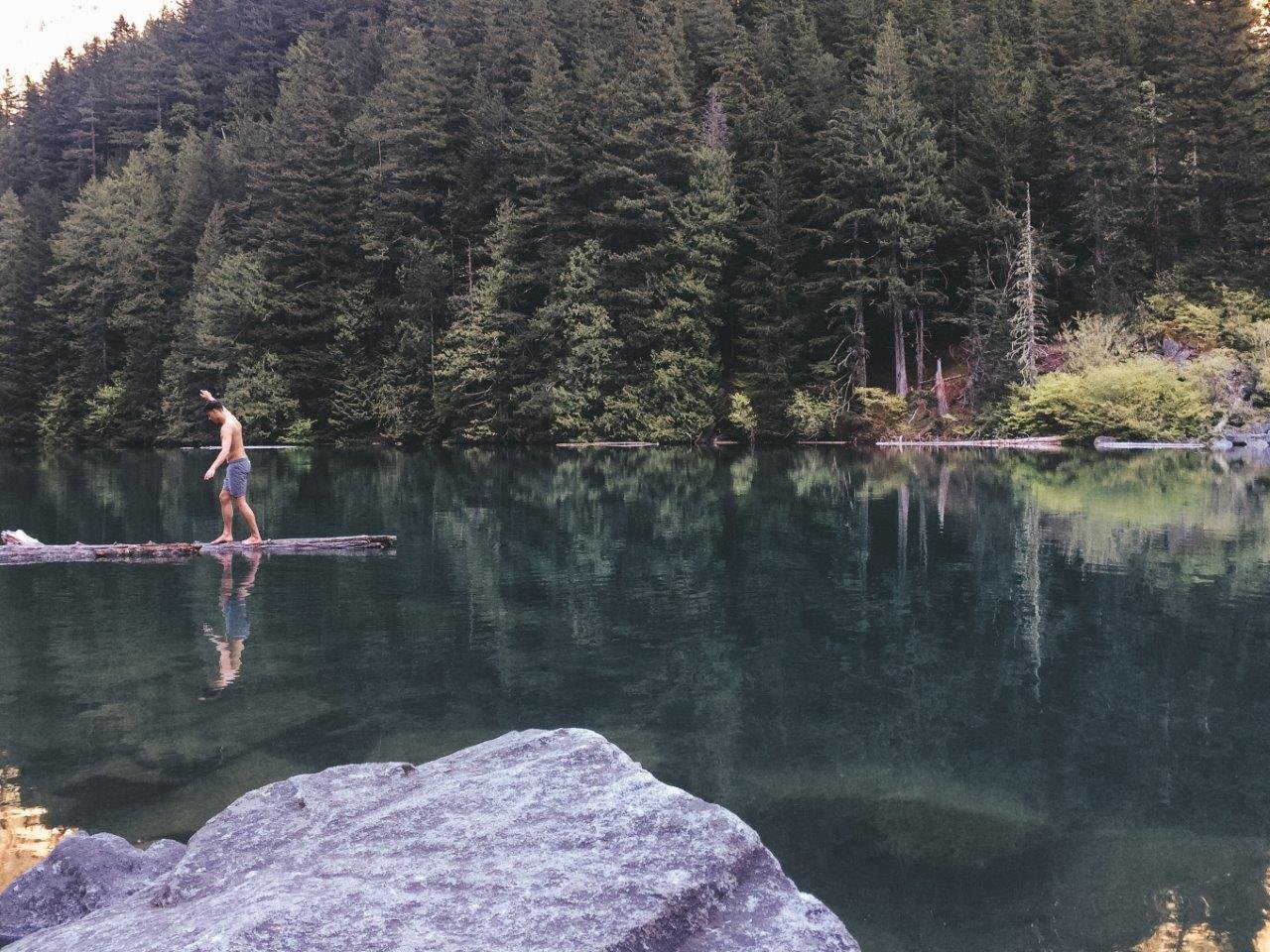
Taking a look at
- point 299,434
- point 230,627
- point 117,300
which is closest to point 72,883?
point 230,627

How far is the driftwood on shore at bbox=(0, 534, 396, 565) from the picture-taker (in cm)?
1227

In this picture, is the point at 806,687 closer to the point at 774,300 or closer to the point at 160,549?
the point at 160,549

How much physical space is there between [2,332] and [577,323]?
120ft

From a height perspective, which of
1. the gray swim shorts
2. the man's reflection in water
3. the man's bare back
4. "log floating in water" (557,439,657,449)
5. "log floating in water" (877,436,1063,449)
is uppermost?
the man's bare back

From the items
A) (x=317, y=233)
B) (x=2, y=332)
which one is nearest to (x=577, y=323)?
(x=317, y=233)

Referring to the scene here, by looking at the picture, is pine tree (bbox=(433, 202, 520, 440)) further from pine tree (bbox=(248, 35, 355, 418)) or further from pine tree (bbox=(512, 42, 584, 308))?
pine tree (bbox=(248, 35, 355, 418))

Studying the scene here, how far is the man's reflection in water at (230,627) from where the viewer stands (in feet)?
25.1

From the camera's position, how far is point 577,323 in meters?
43.1

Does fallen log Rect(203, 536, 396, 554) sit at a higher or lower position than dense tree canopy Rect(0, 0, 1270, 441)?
lower

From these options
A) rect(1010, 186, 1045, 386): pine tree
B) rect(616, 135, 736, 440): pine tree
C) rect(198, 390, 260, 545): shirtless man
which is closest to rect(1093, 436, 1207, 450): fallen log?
rect(1010, 186, 1045, 386): pine tree

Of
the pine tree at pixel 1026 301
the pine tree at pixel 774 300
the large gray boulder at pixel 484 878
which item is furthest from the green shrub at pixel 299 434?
the large gray boulder at pixel 484 878

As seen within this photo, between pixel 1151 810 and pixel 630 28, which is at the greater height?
pixel 630 28

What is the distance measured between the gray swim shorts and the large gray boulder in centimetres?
992

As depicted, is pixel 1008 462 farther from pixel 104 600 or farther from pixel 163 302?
pixel 163 302
